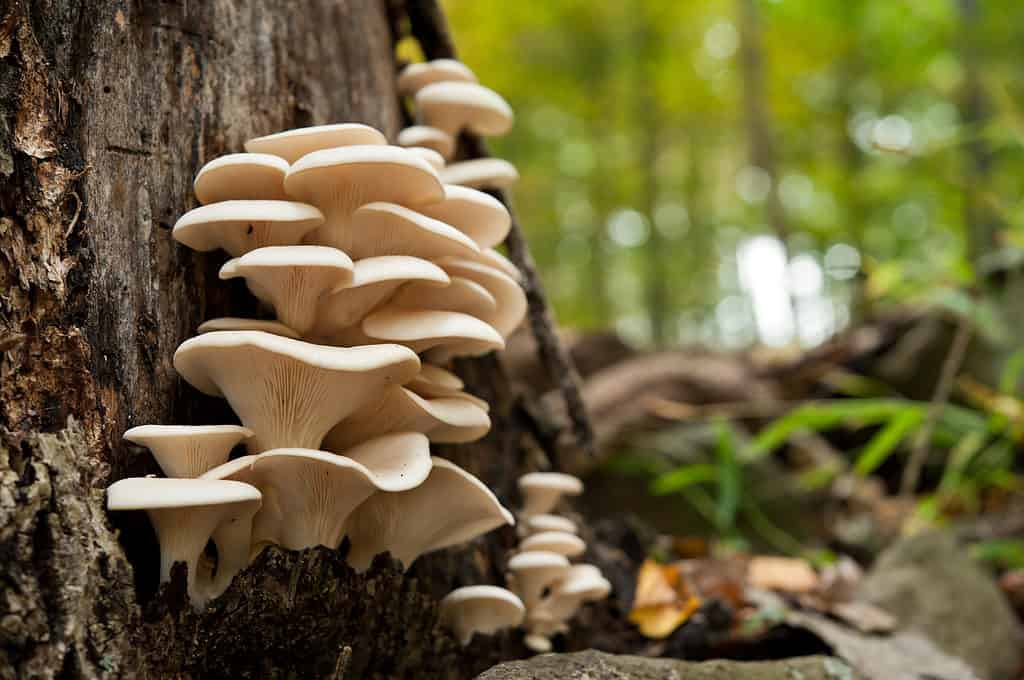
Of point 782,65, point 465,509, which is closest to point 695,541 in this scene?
point 465,509

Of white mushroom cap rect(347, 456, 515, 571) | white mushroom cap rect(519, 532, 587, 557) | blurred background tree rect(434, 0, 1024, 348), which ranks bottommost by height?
white mushroom cap rect(519, 532, 587, 557)

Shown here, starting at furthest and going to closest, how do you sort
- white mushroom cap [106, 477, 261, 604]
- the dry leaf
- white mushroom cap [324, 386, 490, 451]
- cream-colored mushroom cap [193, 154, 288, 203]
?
the dry leaf, white mushroom cap [324, 386, 490, 451], cream-colored mushroom cap [193, 154, 288, 203], white mushroom cap [106, 477, 261, 604]

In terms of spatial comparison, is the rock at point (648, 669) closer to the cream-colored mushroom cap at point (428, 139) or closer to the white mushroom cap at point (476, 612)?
the white mushroom cap at point (476, 612)

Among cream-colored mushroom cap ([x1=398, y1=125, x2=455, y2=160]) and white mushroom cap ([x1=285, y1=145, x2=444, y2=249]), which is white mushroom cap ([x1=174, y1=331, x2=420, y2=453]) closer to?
white mushroom cap ([x1=285, y1=145, x2=444, y2=249])

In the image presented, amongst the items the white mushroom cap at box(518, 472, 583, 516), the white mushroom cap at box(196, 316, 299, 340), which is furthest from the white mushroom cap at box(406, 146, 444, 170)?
the white mushroom cap at box(518, 472, 583, 516)

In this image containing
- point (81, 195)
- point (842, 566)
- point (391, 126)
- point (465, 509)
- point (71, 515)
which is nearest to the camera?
point (71, 515)

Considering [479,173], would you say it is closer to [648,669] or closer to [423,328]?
[423,328]

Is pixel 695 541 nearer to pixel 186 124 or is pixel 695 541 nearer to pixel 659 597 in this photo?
pixel 659 597

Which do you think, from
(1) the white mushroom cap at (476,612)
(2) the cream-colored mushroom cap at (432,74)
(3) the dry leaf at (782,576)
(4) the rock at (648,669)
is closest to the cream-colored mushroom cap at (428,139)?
(2) the cream-colored mushroom cap at (432,74)

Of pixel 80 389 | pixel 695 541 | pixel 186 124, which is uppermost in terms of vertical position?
pixel 186 124
